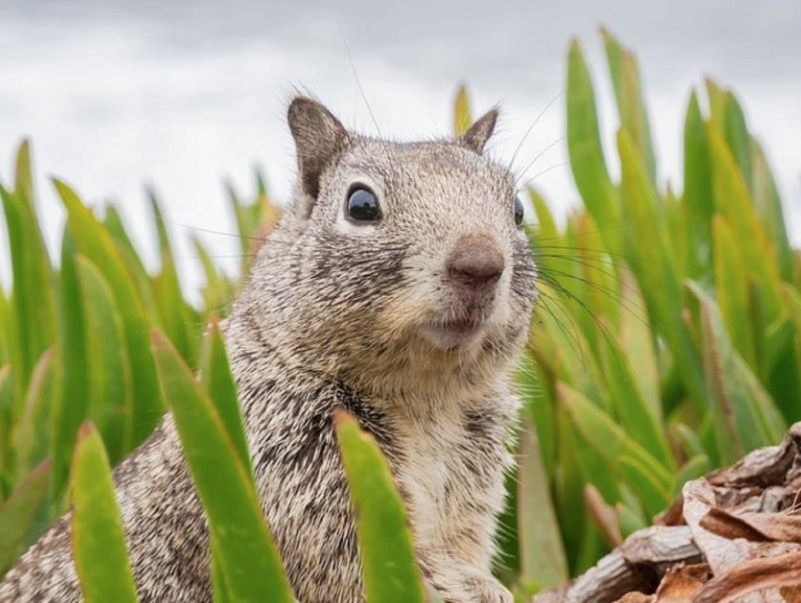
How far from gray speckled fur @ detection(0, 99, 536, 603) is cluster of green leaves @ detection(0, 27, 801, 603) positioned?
0.63 ft

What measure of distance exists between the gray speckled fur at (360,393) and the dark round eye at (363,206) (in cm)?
3

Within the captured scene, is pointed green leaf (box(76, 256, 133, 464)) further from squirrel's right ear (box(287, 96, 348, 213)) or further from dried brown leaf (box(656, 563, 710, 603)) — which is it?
dried brown leaf (box(656, 563, 710, 603))

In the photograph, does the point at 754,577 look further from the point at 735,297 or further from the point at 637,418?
the point at 735,297

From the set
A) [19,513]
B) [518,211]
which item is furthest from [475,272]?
[19,513]

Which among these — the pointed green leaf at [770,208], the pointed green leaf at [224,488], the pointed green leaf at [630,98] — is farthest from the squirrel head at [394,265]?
the pointed green leaf at [630,98]

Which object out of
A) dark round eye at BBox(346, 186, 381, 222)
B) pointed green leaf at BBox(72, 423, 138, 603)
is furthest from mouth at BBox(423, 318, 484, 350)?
pointed green leaf at BBox(72, 423, 138, 603)

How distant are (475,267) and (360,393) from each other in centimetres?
50

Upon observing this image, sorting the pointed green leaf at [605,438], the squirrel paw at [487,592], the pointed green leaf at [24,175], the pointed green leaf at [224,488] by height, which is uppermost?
the pointed green leaf at [24,175]

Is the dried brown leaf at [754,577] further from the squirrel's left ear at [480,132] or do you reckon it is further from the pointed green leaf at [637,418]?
the squirrel's left ear at [480,132]

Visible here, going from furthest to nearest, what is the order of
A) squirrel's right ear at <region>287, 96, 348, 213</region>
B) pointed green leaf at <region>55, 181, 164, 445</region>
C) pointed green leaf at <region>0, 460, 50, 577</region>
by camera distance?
pointed green leaf at <region>55, 181, 164, 445</region> → squirrel's right ear at <region>287, 96, 348, 213</region> → pointed green leaf at <region>0, 460, 50, 577</region>

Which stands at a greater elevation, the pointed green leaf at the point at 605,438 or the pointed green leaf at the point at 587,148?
the pointed green leaf at the point at 587,148

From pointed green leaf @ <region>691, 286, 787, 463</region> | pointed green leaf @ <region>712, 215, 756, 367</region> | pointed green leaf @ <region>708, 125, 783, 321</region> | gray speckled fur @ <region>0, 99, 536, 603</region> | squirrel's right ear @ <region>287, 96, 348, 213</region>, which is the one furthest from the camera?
pointed green leaf @ <region>708, 125, 783, 321</region>

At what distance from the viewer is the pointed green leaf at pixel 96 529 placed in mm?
1777

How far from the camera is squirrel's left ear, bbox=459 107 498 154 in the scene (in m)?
3.74
